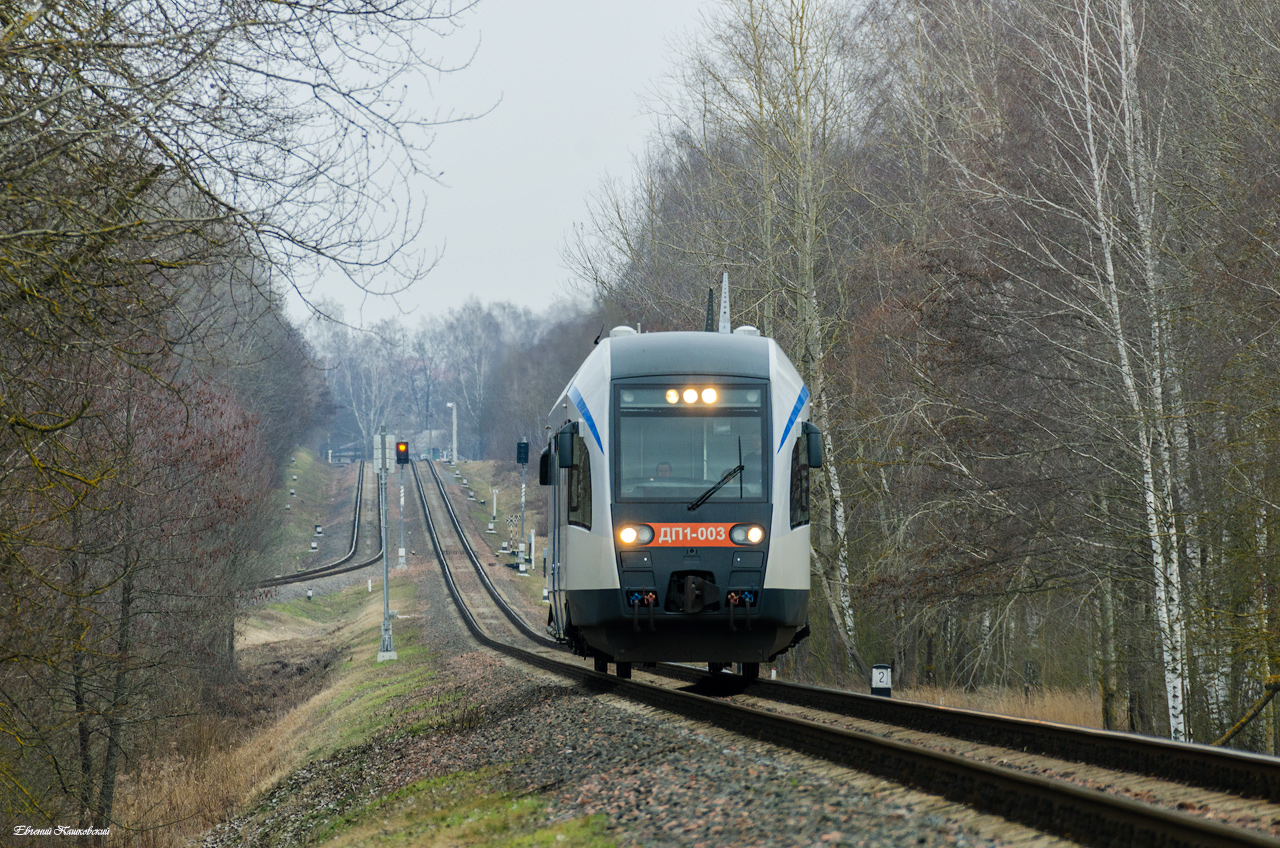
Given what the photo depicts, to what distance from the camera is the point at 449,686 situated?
19297mm

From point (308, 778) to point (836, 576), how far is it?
12.6m

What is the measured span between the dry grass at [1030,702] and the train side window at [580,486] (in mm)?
7280

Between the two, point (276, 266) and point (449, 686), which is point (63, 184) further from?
point (449, 686)

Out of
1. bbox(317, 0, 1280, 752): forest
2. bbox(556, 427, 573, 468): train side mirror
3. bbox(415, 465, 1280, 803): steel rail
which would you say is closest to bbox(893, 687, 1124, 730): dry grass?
bbox(317, 0, 1280, 752): forest

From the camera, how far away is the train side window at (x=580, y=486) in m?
11.8

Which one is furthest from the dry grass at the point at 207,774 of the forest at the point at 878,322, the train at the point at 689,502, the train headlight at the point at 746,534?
the train headlight at the point at 746,534

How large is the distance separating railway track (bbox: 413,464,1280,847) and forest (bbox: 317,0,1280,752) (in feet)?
13.5

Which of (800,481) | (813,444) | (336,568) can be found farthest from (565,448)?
(336,568)

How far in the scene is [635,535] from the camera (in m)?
11.3

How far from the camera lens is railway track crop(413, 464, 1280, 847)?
198 inches

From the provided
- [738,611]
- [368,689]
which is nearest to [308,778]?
[738,611]

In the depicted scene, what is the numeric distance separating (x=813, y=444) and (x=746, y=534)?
1.32 m

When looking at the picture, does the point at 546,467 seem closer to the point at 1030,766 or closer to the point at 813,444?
the point at 813,444

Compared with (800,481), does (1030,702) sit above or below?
below
